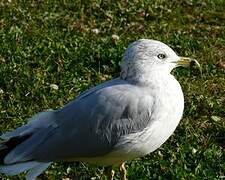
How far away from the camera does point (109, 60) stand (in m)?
8.34

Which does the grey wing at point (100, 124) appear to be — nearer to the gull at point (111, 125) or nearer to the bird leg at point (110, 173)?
the gull at point (111, 125)

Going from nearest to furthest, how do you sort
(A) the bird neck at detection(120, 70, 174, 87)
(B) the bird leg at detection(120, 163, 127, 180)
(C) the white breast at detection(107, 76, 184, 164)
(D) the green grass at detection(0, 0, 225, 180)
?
(C) the white breast at detection(107, 76, 184, 164), (A) the bird neck at detection(120, 70, 174, 87), (B) the bird leg at detection(120, 163, 127, 180), (D) the green grass at detection(0, 0, 225, 180)

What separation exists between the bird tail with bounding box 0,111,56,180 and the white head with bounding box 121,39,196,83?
30.0 inches

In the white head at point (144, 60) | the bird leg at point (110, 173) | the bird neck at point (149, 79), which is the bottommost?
the bird leg at point (110, 173)

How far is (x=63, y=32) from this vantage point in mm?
9305

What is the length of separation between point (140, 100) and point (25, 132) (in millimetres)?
995

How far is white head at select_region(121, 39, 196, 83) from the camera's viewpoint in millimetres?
5566

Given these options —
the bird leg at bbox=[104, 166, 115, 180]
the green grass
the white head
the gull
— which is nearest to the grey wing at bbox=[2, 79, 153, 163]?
the gull

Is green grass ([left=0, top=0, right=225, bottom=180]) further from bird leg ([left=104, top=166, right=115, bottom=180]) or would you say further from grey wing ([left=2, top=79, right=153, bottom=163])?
grey wing ([left=2, top=79, right=153, bottom=163])

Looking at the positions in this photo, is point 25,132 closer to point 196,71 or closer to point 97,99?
point 97,99

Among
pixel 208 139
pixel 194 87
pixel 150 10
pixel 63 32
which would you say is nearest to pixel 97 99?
pixel 208 139

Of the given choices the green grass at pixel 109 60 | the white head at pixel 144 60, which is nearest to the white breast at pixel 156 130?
the white head at pixel 144 60

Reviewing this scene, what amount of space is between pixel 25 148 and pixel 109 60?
9.84ft

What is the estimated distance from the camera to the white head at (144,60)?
5.57 meters
